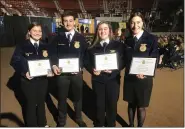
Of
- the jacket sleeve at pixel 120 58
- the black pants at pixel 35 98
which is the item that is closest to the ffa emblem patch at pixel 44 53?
the black pants at pixel 35 98

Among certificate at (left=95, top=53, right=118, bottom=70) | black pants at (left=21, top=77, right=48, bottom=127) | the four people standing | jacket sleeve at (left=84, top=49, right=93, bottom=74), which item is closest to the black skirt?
the four people standing

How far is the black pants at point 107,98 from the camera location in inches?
113

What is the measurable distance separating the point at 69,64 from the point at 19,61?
0.58 m

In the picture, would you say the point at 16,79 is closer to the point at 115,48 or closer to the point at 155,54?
the point at 115,48

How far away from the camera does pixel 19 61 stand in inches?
113

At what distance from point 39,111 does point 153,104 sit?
2006 millimetres

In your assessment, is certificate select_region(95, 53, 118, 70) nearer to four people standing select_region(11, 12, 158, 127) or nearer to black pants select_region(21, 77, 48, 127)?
four people standing select_region(11, 12, 158, 127)

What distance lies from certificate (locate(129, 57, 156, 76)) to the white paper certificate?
0.66 meters

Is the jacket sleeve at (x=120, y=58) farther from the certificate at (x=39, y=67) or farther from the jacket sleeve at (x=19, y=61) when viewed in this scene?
the jacket sleeve at (x=19, y=61)

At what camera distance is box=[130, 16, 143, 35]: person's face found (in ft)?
8.84

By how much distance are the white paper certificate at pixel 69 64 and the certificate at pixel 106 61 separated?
26cm

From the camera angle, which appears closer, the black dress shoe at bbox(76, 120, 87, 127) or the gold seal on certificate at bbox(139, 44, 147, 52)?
the gold seal on certificate at bbox(139, 44, 147, 52)

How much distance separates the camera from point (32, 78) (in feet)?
9.41

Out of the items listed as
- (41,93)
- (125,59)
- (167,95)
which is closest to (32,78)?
(41,93)
